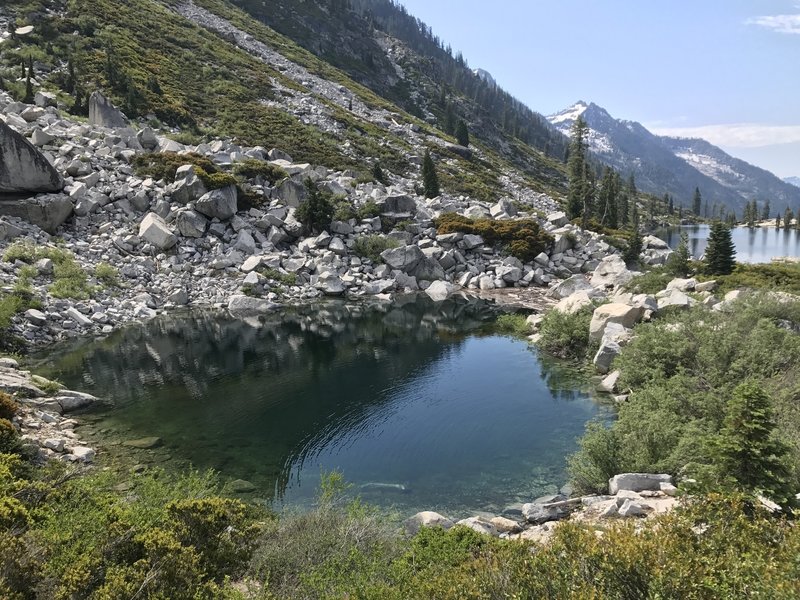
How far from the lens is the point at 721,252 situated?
3709 centimetres

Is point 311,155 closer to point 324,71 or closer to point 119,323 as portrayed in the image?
point 119,323

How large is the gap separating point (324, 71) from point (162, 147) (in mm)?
66486

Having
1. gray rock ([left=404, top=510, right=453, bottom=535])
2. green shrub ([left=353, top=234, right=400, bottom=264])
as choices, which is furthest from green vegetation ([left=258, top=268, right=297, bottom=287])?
gray rock ([left=404, top=510, right=453, bottom=535])

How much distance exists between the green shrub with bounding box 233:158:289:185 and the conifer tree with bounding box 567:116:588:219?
41374mm

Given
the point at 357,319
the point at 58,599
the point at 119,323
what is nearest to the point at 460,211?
the point at 357,319

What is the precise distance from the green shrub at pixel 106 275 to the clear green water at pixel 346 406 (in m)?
6.21

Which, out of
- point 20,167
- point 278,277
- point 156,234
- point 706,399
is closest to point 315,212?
point 278,277

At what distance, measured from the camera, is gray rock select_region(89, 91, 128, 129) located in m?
54.6

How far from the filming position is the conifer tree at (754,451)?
33.6 ft

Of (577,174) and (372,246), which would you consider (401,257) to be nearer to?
(372,246)

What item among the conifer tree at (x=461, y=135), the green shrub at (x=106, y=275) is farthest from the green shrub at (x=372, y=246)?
the conifer tree at (x=461, y=135)

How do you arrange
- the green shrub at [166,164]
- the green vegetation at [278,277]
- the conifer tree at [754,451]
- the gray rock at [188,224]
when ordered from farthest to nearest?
the green shrub at [166,164]
the gray rock at [188,224]
the green vegetation at [278,277]
the conifer tree at [754,451]

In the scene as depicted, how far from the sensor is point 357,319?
40.5 m

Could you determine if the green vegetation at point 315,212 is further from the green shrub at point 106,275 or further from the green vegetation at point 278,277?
the green shrub at point 106,275
